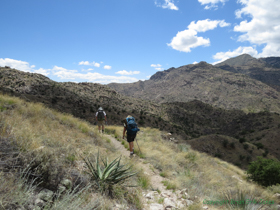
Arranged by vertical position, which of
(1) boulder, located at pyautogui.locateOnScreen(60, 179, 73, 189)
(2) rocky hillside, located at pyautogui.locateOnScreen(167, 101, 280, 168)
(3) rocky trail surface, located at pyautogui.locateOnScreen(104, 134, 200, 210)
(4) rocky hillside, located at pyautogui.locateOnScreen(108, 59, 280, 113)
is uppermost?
(4) rocky hillside, located at pyautogui.locateOnScreen(108, 59, 280, 113)

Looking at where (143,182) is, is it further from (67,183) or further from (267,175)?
(267,175)

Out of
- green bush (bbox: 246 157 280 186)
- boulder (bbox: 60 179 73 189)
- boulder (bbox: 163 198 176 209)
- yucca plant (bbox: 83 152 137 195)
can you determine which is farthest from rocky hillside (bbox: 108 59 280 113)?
boulder (bbox: 60 179 73 189)

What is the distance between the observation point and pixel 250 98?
119062mm

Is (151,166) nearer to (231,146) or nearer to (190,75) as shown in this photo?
(231,146)

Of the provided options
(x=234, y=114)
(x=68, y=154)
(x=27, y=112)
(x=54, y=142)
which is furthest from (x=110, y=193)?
(x=234, y=114)

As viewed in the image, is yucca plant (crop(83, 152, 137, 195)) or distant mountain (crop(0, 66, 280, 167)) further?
distant mountain (crop(0, 66, 280, 167))

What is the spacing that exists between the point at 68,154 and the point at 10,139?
1175mm

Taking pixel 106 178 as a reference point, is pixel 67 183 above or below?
above

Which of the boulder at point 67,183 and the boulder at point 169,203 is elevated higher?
the boulder at point 67,183

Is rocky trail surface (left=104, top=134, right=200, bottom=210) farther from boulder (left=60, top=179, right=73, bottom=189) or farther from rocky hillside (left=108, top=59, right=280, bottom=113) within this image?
rocky hillside (left=108, top=59, right=280, bottom=113)

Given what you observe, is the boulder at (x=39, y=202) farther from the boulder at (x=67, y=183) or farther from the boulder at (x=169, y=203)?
the boulder at (x=169, y=203)

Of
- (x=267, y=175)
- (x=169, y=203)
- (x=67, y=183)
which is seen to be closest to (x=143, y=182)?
(x=169, y=203)

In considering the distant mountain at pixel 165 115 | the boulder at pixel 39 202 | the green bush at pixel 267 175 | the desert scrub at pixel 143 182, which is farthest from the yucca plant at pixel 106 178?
the distant mountain at pixel 165 115

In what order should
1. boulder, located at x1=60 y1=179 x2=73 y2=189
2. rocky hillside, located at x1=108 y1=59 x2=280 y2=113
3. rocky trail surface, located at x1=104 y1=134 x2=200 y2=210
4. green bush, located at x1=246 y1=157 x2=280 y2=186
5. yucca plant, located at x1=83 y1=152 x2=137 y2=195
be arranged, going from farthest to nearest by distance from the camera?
rocky hillside, located at x1=108 y1=59 x2=280 y2=113 < green bush, located at x1=246 y1=157 x2=280 y2=186 < rocky trail surface, located at x1=104 y1=134 x2=200 y2=210 < yucca plant, located at x1=83 y1=152 x2=137 y2=195 < boulder, located at x1=60 y1=179 x2=73 y2=189
